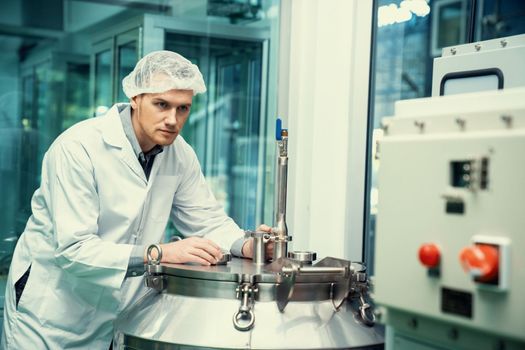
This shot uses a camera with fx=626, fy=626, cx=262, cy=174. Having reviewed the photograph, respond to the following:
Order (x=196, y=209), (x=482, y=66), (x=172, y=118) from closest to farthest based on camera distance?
1. (x=482, y=66)
2. (x=172, y=118)
3. (x=196, y=209)

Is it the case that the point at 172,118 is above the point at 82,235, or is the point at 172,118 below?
above

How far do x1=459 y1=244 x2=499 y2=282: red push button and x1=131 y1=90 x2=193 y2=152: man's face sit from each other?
34.9 inches

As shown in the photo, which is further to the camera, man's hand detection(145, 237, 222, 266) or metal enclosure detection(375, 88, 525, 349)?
man's hand detection(145, 237, 222, 266)

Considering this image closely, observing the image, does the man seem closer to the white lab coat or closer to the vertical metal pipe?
the white lab coat

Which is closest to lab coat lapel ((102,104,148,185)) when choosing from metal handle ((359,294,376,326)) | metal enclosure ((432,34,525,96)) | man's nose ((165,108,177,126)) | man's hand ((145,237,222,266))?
man's nose ((165,108,177,126))

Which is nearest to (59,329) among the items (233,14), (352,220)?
(352,220)

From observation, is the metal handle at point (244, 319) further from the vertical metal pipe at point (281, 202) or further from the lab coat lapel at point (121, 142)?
the lab coat lapel at point (121, 142)

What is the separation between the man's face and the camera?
150 cm

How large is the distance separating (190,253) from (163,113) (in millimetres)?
359

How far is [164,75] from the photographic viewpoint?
4.93 feet

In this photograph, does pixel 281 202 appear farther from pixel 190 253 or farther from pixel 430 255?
pixel 430 255

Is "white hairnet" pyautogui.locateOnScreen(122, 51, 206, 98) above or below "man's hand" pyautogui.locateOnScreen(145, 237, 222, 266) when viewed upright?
above

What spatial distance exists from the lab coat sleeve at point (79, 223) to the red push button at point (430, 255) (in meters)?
0.73

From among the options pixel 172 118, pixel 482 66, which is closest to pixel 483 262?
pixel 482 66
